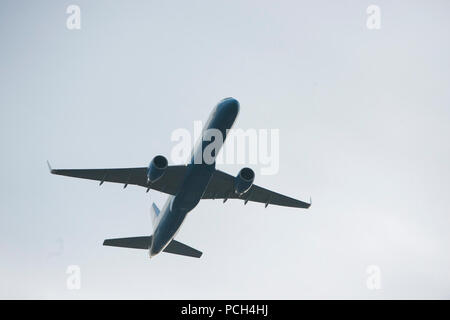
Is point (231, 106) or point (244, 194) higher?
point (231, 106)

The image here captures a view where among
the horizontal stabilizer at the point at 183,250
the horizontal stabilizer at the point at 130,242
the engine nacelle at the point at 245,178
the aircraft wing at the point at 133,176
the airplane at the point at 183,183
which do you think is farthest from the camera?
the horizontal stabilizer at the point at 183,250

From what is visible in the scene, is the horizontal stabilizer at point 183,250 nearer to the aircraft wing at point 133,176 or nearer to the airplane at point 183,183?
the airplane at point 183,183

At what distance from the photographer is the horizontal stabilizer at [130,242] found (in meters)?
42.8

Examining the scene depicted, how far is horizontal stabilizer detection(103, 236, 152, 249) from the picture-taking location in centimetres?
4278

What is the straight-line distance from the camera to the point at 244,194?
4194cm

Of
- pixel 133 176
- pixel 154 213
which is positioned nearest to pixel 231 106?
pixel 133 176

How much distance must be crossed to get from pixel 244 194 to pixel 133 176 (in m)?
8.62

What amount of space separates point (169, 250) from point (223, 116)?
16009 mm

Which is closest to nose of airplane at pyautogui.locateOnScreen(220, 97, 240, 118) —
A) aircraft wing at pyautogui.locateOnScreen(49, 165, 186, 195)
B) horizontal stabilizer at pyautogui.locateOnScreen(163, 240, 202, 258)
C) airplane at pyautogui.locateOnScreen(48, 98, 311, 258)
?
airplane at pyautogui.locateOnScreen(48, 98, 311, 258)

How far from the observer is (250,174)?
1419 inches

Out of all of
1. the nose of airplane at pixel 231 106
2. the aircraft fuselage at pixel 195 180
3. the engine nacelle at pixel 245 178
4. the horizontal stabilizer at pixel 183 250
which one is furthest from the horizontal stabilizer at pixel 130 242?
the nose of airplane at pixel 231 106

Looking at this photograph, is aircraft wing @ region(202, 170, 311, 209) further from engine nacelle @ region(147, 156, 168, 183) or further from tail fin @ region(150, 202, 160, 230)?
engine nacelle @ region(147, 156, 168, 183)

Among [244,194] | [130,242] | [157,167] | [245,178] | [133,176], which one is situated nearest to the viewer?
[157,167]

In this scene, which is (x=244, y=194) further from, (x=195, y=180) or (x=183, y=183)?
(x=195, y=180)
